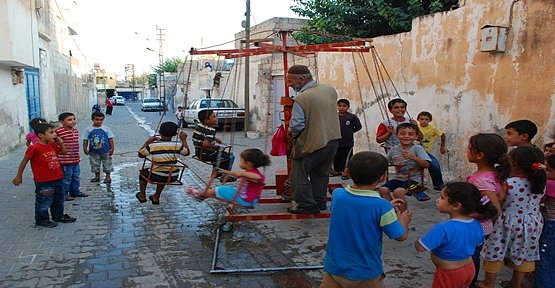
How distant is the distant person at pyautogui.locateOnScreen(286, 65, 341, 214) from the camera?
15.5ft

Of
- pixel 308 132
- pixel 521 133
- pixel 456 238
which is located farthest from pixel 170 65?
pixel 456 238

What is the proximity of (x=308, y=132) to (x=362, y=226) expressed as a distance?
2.43 metres

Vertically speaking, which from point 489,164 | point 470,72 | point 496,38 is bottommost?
point 489,164

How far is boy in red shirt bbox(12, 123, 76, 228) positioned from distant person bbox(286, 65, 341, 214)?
106 inches

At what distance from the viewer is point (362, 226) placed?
238cm

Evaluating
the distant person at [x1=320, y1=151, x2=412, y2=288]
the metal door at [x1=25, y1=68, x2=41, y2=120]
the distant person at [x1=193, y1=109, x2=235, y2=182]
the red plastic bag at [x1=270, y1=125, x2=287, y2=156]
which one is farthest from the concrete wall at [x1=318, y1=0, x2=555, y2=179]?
the metal door at [x1=25, y1=68, x2=41, y2=120]

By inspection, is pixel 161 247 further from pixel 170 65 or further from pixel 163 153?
pixel 170 65

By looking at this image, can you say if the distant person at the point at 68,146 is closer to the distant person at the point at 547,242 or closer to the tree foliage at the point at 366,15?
the tree foliage at the point at 366,15

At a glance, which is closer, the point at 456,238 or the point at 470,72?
the point at 456,238

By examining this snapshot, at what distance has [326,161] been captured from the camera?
494 cm

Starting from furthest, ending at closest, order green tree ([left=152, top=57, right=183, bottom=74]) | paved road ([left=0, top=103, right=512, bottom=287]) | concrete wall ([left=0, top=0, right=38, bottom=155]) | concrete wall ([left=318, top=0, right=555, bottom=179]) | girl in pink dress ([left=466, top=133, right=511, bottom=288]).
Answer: green tree ([left=152, top=57, right=183, bottom=74]) → concrete wall ([left=0, top=0, right=38, bottom=155]) → concrete wall ([left=318, top=0, right=555, bottom=179]) → paved road ([left=0, top=103, right=512, bottom=287]) → girl in pink dress ([left=466, top=133, right=511, bottom=288])

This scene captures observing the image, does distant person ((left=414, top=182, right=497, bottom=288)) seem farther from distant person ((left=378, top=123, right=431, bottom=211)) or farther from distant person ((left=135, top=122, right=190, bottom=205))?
distant person ((left=135, top=122, right=190, bottom=205))

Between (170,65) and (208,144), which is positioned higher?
(170,65)

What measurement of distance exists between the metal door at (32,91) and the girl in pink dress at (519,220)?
14.0 meters
